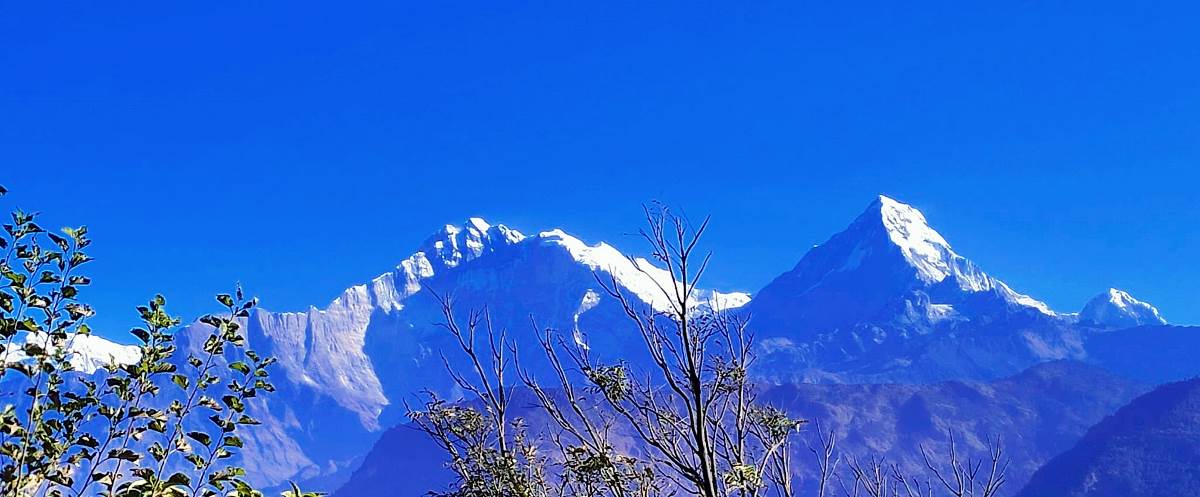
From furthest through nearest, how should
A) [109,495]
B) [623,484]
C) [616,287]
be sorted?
A: [623,484], [616,287], [109,495]

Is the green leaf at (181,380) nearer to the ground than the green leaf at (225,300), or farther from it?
nearer to the ground

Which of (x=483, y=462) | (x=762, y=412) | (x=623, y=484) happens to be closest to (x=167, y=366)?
(x=623, y=484)

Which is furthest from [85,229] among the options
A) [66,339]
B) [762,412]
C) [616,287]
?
[762,412]

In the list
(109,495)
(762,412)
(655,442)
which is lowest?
(109,495)

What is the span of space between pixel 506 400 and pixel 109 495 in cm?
1136

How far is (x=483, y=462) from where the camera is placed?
16.0 m

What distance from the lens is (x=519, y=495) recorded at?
41.4ft

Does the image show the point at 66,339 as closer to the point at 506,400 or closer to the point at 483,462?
the point at 483,462

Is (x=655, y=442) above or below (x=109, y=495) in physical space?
above

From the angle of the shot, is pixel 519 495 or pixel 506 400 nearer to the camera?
pixel 519 495

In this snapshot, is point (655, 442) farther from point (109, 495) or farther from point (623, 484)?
point (109, 495)

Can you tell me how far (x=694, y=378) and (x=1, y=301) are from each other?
4.85 m

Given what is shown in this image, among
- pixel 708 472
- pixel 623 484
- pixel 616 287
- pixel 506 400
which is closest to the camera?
pixel 708 472

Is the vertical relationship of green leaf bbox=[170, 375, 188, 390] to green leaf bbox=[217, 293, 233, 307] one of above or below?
below
